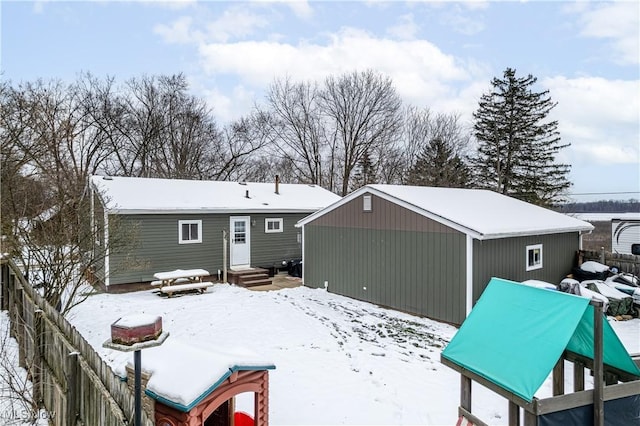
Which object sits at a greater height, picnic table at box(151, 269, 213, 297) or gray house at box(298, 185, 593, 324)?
gray house at box(298, 185, 593, 324)

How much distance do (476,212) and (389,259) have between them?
2.66 m

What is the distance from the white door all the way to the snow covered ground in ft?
7.97

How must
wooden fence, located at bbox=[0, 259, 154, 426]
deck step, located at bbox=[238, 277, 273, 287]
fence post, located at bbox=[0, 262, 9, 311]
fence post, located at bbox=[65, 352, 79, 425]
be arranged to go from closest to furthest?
wooden fence, located at bbox=[0, 259, 154, 426] → fence post, located at bbox=[65, 352, 79, 425] → fence post, located at bbox=[0, 262, 9, 311] → deck step, located at bbox=[238, 277, 273, 287]

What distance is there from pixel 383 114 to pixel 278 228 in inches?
615

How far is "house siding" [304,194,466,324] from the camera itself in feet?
30.6

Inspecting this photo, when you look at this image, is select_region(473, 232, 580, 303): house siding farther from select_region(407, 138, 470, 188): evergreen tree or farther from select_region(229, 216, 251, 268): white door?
select_region(407, 138, 470, 188): evergreen tree

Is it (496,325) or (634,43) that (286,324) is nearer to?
(496,325)

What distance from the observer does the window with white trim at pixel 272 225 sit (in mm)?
15523

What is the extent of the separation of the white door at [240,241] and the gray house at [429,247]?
2.69 meters

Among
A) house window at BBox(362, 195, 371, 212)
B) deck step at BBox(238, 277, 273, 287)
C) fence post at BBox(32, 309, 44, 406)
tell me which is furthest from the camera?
deck step at BBox(238, 277, 273, 287)

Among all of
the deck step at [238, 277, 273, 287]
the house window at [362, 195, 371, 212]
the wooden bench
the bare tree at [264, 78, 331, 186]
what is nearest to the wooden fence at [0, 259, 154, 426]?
the wooden bench

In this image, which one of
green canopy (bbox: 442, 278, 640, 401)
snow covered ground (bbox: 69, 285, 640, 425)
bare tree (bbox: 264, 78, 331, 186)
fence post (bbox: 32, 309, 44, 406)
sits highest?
bare tree (bbox: 264, 78, 331, 186)

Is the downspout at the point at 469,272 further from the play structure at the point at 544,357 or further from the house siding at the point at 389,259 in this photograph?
the play structure at the point at 544,357

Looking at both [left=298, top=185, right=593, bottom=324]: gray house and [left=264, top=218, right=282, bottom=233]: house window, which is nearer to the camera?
[left=298, top=185, right=593, bottom=324]: gray house
